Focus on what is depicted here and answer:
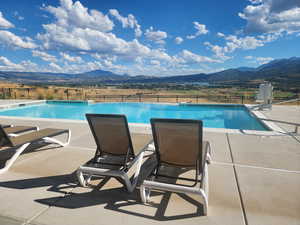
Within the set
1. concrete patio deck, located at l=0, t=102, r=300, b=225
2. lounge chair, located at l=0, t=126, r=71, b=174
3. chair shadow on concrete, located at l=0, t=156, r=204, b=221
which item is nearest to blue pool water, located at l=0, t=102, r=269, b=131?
concrete patio deck, located at l=0, t=102, r=300, b=225

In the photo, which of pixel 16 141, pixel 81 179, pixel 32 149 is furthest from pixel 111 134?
pixel 32 149

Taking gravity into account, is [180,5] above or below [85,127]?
above

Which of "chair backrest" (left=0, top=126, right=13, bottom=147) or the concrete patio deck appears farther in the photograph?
"chair backrest" (left=0, top=126, right=13, bottom=147)

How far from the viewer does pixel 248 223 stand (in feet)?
5.38

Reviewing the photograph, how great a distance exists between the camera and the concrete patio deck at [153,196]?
1.71m

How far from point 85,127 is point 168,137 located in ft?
13.0

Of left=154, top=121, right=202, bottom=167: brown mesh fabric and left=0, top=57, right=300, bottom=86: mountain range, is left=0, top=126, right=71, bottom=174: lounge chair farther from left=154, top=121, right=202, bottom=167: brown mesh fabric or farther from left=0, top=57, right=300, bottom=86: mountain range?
left=0, top=57, right=300, bottom=86: mountain range

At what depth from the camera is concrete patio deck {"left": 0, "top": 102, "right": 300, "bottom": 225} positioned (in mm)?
1713

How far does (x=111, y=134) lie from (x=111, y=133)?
2 centimetres

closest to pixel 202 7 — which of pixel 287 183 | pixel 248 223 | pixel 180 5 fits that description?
pixel 180 5

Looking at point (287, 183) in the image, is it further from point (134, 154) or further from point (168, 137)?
point (134, 154)

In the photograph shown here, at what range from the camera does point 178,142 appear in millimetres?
2055

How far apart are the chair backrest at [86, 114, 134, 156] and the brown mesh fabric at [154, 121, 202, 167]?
19.2 inches

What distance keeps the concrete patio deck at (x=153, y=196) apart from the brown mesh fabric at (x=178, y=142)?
16.5 inches
